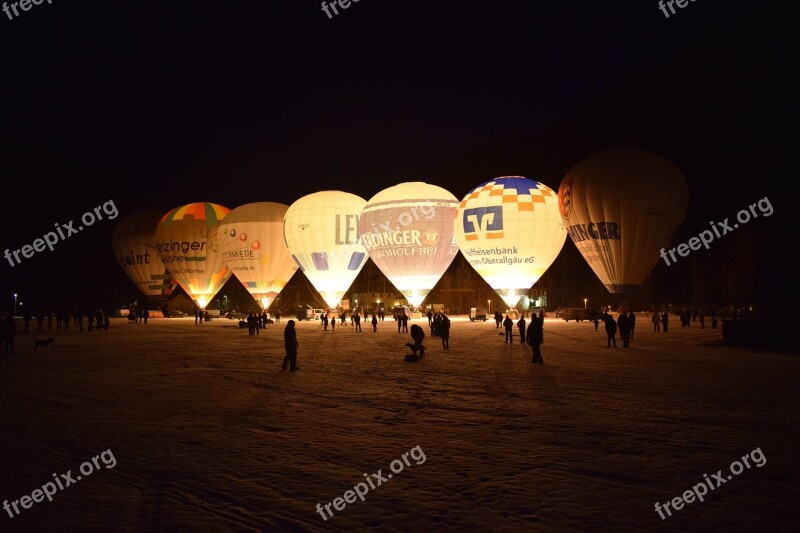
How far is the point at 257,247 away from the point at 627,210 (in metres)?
28.1

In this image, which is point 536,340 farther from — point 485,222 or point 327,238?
point 327,238

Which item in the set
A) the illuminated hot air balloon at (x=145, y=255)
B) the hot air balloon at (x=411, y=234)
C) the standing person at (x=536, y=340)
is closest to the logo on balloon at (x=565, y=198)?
the hot air balloon at (x=411, y=234)

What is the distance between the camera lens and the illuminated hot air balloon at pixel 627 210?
3053cm

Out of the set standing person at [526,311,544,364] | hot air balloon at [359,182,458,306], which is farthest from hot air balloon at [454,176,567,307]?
standing person at [526,311,544,364]

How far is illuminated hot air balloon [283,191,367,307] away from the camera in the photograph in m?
43.7

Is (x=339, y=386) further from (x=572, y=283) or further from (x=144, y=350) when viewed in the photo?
(x=572, y=283)

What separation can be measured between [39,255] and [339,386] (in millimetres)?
110325

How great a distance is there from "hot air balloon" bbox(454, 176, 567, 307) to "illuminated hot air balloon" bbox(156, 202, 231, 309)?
2353 centimetres

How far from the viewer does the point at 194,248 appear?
2074 inches

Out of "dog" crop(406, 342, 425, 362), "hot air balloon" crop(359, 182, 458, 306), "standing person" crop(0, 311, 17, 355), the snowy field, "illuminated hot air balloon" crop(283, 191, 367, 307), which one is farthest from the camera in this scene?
"illuminated hot air balloon" crop(283, 191, 367, 307)

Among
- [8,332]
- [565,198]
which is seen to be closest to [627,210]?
[565,198]

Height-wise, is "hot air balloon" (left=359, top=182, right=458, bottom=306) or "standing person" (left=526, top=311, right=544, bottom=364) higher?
"hot air balloon" (left=359, top=182, right=458, bottom=306)

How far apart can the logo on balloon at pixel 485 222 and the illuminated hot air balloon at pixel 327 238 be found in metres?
9.76

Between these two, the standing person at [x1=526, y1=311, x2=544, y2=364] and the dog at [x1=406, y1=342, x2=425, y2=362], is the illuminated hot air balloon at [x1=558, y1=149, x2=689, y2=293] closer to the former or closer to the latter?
the standing person at [x1=526, y1=311, x2=544, y2=364]
